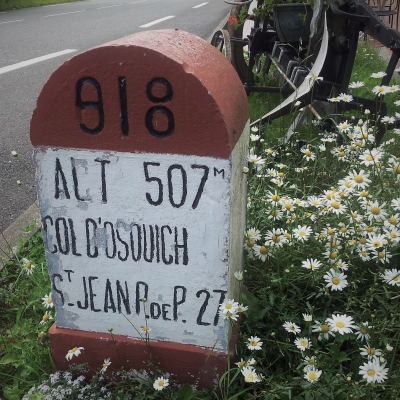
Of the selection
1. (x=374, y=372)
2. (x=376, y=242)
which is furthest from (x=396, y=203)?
(x=374, y=372)

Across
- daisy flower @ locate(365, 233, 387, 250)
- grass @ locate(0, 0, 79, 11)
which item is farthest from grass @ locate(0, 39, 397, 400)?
grass @ locate(0, 0, 79, 11)

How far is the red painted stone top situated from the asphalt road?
3.51ft

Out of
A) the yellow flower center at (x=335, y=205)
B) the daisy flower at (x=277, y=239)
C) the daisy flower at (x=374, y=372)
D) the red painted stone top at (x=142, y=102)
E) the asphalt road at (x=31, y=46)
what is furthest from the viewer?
the asphalt road at (x=31, y=46)

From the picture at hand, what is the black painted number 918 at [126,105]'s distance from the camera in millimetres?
1337

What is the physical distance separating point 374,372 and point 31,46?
9255 mm

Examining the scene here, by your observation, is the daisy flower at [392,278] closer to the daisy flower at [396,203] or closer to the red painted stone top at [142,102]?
the daisy flower at [396,203]

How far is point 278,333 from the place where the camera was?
181cm

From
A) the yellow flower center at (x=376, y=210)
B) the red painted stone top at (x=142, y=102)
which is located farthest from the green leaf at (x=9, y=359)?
the yellow flower center at (x=376, y=210)

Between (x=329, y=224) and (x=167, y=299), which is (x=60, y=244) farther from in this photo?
(x=329, y=224)

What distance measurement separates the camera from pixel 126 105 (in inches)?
54.6

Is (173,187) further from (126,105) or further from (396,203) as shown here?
(396,203)

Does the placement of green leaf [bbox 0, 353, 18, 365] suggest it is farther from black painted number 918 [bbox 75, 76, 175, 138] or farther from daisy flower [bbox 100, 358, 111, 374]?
black painted number 918 [bbox 75, 76, 175, 138]

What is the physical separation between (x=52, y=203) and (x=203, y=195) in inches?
20.0

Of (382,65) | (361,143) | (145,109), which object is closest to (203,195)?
(145,109)
